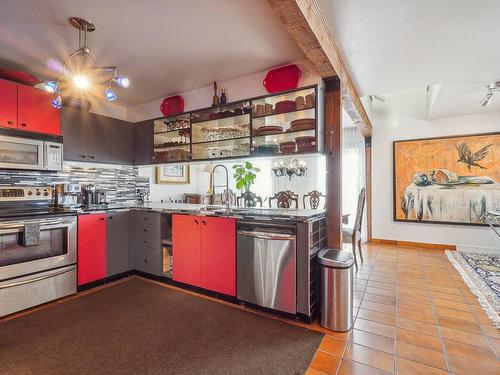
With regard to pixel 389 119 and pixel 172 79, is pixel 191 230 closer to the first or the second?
pixel 172 79

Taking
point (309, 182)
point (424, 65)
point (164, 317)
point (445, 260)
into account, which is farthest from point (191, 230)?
point (309, 182)

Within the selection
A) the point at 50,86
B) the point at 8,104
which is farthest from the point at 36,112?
the point at 50,86

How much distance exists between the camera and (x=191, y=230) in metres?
2.83

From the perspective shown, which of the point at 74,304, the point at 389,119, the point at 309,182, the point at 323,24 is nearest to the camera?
the point at 323,24

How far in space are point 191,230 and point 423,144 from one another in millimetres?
4790

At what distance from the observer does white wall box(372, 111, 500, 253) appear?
452 centimetres

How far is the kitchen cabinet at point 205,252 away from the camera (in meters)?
2.55

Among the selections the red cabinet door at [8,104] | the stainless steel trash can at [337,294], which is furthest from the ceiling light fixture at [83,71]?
the stainless steel trash can at [337,294]

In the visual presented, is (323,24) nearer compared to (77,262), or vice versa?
(323,24)

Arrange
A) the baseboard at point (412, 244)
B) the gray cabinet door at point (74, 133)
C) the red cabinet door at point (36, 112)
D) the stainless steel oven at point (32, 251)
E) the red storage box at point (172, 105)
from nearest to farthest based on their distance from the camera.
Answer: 1. the stainless steel oven at point (32, 251)
2. the red cabinet door at point (36, 112)
3. the gray cabinet door at point (74, 133)
4. the red storage box at point (172, 105)
5. the baseboard at point (412, 244)

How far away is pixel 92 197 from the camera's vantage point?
132 inches

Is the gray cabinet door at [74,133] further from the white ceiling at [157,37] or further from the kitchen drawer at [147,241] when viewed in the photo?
the kitchen drawer at [147,241]

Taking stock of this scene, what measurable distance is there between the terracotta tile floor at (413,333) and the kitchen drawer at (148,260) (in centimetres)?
201

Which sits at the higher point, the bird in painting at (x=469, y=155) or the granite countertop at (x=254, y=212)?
the bird in painting at (x=469, y=155)
